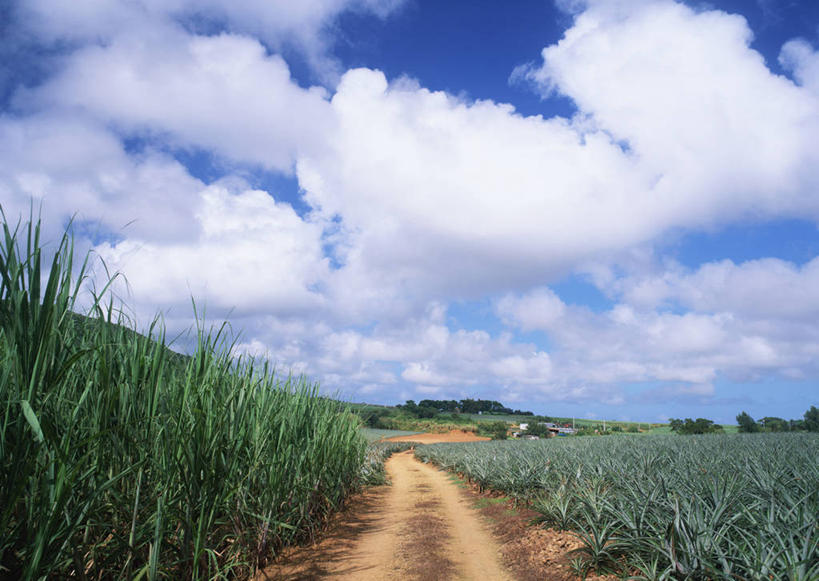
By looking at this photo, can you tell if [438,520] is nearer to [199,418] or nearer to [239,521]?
[239,521]

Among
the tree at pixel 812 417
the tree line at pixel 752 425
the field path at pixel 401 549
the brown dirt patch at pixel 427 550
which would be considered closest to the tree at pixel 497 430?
the tree line at pixel 752 425

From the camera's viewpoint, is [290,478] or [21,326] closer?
[21,326]

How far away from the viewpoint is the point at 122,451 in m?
3.08

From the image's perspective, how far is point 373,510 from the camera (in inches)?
364

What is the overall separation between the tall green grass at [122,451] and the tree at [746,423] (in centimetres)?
5465

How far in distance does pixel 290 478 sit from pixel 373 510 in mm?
4281

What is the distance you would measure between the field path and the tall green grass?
1.40ft

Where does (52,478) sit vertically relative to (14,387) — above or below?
below

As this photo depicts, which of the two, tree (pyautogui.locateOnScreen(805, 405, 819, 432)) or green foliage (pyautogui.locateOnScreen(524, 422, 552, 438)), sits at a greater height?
tree (pyautogui.locateOnScreen(805, 405, 819, 432))

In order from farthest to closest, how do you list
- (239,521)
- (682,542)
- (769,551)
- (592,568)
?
1. (592,568)
2. (239,521)
3. (682,542)
4. (769,551)

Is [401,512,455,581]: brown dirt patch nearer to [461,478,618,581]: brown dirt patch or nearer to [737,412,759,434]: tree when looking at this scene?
[461,478,618,581]: brown dirt patch

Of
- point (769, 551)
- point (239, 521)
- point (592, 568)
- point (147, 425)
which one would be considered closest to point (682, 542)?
point (769, 551)

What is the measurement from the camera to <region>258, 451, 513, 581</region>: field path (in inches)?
197

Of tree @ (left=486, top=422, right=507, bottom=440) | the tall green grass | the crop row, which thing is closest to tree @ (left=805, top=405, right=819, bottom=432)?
tree @ (left=486, top=422, right=507, bottom=440)
